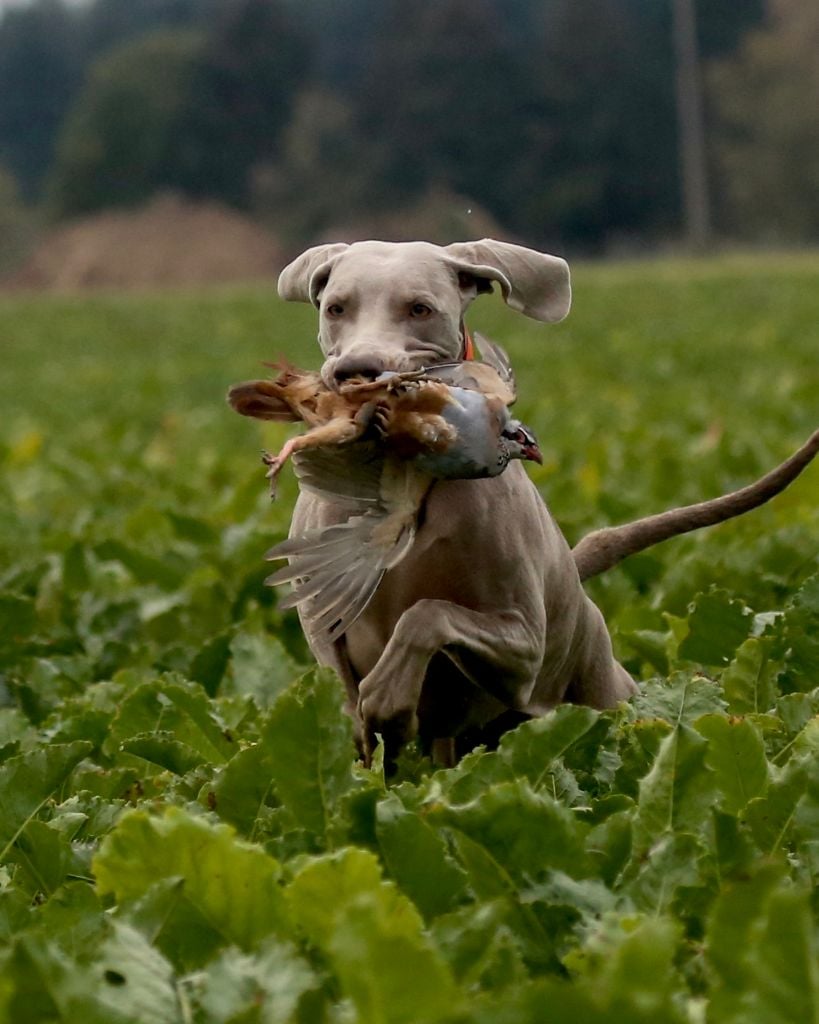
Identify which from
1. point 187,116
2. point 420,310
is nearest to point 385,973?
point 420,310

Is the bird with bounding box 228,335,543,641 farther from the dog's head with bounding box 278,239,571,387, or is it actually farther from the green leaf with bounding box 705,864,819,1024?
the green leaf with bounding box 705,864,819,1024

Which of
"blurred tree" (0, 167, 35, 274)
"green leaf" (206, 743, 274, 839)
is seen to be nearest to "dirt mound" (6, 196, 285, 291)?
"blurred tree" (0, 167, 35, 274)

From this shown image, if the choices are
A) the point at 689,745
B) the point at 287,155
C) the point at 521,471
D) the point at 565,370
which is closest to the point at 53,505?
the point at 521,471

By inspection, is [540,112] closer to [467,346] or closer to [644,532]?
[644,532]

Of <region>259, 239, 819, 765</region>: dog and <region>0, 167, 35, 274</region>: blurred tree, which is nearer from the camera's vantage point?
<region>259, 239, 819, 765</region>: dog

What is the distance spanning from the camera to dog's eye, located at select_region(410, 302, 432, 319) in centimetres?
311

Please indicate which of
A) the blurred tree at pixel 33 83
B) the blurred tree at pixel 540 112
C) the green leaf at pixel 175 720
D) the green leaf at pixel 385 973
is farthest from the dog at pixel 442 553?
the blurred tree at pixel 33 83

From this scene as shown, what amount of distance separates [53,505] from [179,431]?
4137mm

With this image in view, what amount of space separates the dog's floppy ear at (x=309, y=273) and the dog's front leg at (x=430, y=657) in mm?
581

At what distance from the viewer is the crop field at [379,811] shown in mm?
1901

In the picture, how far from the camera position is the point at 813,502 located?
6.47 metres

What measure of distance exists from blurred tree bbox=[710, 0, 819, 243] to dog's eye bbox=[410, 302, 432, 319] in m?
72.6

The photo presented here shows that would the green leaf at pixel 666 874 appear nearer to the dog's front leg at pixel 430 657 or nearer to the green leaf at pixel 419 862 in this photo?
the green leaf at pixel 419 862

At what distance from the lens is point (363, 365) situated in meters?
2.96
